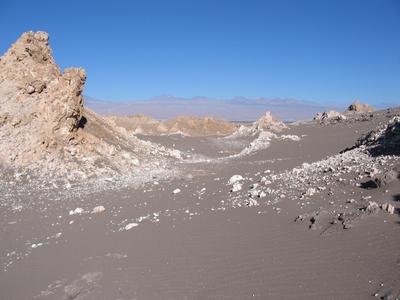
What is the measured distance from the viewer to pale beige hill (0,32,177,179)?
16.6 m

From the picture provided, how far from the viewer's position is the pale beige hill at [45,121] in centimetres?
1664

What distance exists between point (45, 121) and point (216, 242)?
11600 millimetres

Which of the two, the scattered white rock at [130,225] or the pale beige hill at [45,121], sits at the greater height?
the pale beige hill at [45,121]

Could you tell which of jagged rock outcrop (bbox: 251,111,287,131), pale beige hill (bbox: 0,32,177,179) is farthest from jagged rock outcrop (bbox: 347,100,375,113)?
pale beige hill (bbox: 0,32,177,179)

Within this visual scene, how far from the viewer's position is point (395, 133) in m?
13.1

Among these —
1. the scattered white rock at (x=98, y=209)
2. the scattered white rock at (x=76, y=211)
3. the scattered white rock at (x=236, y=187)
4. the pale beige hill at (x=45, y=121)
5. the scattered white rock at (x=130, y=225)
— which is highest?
the pale beige hill at (x=45, y=121)

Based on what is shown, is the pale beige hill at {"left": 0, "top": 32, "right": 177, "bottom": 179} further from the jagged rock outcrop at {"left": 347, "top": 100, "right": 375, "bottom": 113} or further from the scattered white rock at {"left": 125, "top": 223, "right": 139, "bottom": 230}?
the jagged rock outcrop at {"left": 347, "top": 100, "right": 375, "bottom": 113}

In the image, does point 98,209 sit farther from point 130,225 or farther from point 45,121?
point 45,121

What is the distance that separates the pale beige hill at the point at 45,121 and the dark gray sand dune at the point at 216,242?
3.25 meters

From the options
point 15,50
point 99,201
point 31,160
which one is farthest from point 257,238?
point 15,50

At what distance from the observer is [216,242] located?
27.2 feet

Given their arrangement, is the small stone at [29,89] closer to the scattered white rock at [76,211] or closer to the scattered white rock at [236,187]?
the scattered white rock at [76,211]

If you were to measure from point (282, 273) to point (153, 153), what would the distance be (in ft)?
57.0

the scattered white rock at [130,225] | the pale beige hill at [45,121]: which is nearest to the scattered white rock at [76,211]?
the scattered white rock at [130,225]
